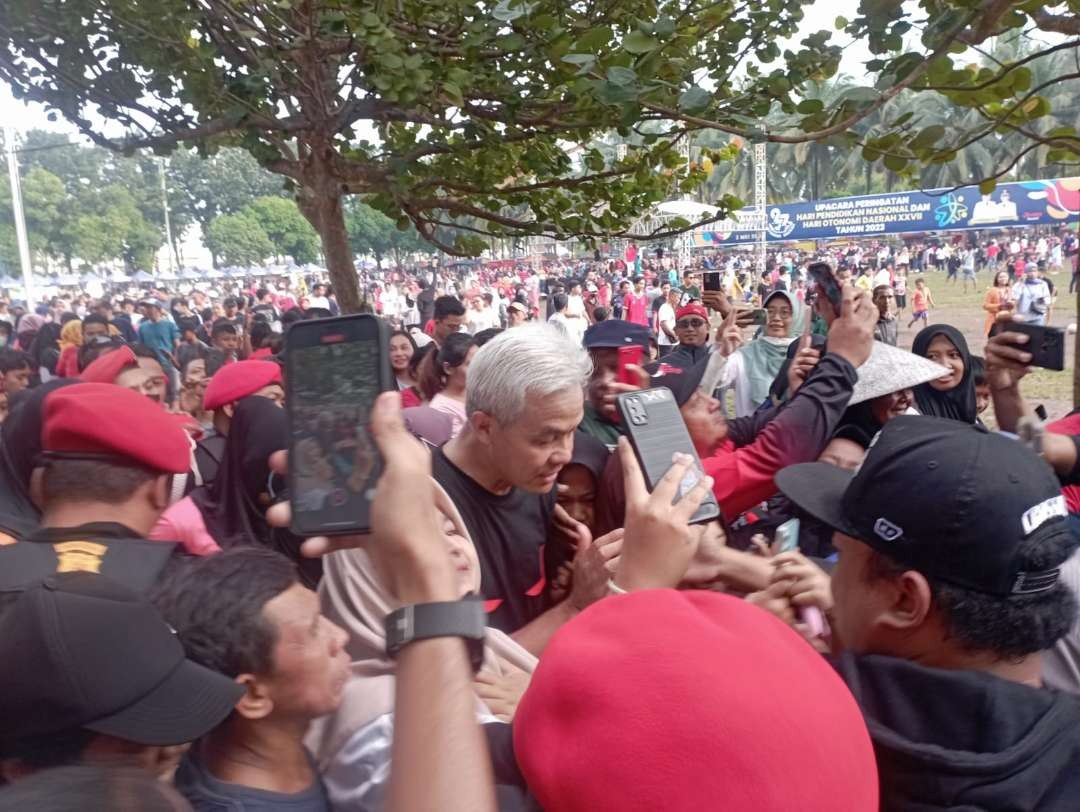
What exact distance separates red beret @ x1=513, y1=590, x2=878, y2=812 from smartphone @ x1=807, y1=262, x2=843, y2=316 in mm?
2143

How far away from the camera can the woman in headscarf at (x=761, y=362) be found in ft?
20.5

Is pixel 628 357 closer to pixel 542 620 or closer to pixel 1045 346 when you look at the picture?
pixel 1045 346

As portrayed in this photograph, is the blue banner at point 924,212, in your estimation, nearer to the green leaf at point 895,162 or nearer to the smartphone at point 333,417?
the green leaf at point 895,162

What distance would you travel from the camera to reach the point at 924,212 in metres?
34.5

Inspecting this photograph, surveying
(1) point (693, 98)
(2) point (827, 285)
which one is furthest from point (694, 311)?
Result: (1) point (693, 98)

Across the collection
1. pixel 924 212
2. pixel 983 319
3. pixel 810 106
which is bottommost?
pixel 983 319

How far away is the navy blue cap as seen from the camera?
→ 390 centimetres

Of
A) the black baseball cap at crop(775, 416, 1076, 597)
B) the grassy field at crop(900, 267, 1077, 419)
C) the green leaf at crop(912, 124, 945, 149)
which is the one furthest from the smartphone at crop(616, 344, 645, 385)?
the black baseball cap at crop(775, 416, 1076, 597)

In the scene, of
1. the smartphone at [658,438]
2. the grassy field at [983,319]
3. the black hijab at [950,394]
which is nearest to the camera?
the smartphone at [658,438]

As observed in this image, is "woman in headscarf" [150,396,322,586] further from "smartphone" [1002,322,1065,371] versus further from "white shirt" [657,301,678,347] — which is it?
"white shirt" [657,301,678,347]

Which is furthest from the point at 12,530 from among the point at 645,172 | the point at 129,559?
the point at 645,172

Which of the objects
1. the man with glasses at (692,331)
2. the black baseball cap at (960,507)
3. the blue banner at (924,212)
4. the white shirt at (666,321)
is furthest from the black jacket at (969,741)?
the blue banner at (924,212)

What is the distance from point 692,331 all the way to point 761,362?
0.58 m

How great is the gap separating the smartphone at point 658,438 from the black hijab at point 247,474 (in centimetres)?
171
